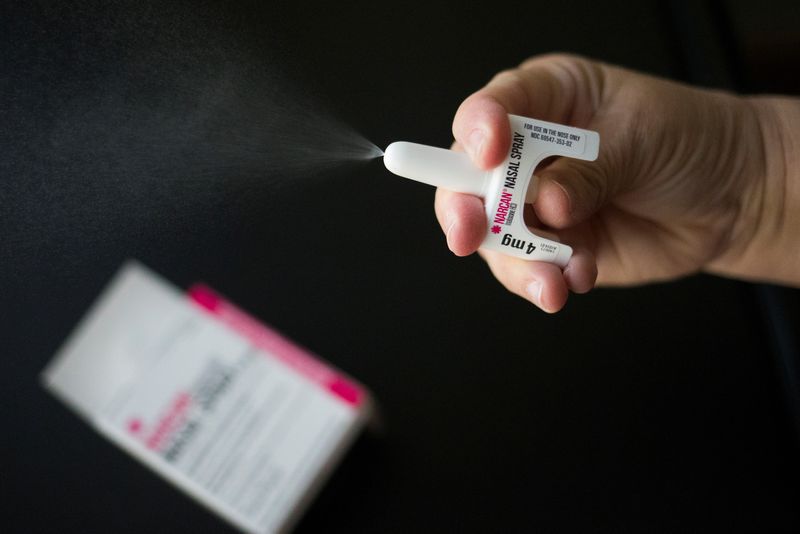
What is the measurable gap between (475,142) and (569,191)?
96mm

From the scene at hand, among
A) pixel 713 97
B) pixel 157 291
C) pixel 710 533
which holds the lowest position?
pixel 157 291

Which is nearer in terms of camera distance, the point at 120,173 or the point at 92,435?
the point at 120,173

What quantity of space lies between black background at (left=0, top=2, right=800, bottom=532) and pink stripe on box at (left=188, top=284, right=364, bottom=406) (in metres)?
0.01

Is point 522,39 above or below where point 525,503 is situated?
above

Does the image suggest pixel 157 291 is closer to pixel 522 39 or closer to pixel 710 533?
pixel 522 39

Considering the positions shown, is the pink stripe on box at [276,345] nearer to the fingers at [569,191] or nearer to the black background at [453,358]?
the black background at [453,358]

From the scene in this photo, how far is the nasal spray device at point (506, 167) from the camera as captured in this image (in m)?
0.38

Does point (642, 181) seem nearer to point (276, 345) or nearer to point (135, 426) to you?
point (276, 345)

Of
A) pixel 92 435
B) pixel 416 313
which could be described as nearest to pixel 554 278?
pixel 416 313

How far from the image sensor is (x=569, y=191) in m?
0.44

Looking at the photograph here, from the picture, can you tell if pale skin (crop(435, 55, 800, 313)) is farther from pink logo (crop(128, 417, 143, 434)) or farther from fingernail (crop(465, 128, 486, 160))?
pink logo (crop(128, 417, 143, 434))

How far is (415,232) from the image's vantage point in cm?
65

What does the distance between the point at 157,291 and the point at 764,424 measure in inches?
24.7

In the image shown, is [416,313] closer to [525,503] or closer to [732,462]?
[525,503]
